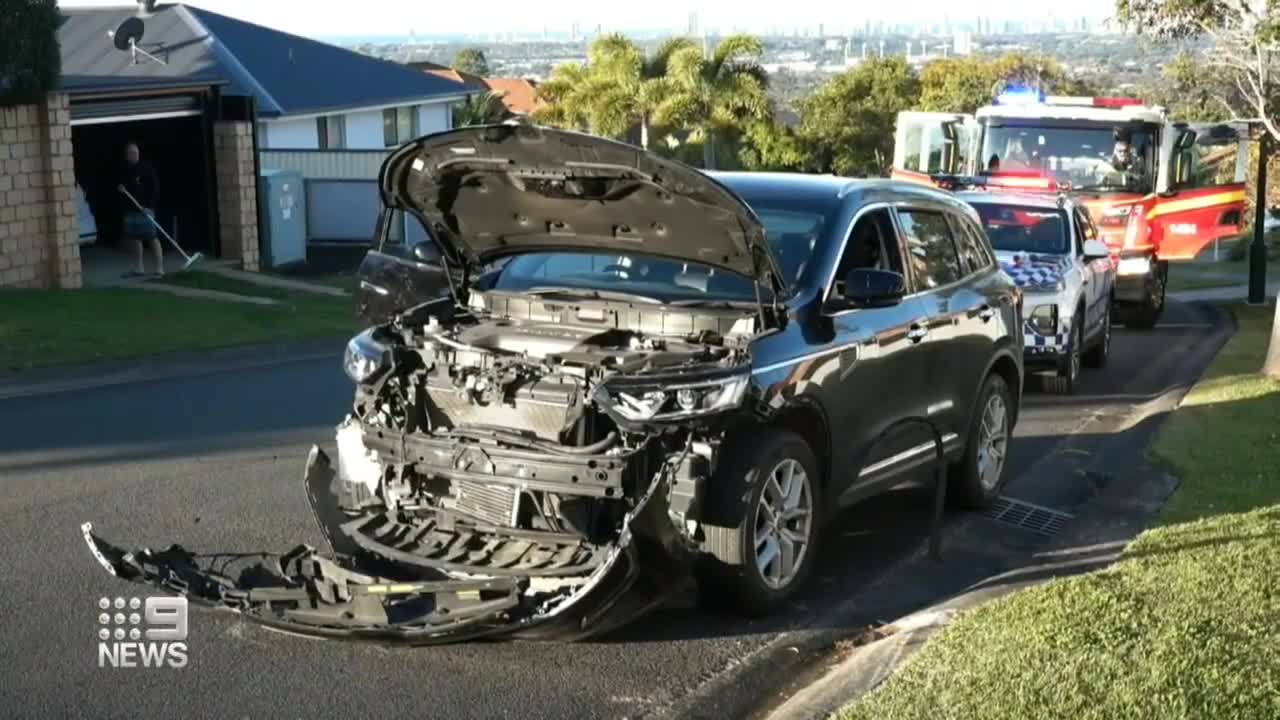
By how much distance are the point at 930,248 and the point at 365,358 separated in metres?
3.37

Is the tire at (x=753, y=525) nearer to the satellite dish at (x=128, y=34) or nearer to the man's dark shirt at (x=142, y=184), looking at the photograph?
the man's dark shirt at (x=142, y=184)

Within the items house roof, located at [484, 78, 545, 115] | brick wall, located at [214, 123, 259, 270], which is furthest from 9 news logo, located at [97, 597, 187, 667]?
house roof, located at [484, 78, 545, 115]

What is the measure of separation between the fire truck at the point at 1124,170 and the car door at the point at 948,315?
38.8ft

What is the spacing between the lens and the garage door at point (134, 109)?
21500 millimetres

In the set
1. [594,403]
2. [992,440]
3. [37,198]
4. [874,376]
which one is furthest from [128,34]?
[594,403]

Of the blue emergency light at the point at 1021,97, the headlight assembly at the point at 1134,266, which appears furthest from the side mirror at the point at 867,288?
the blue emergency light at the point at 1021,97

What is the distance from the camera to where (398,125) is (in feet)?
132

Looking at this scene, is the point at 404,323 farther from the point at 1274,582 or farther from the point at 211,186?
the point at 211,186

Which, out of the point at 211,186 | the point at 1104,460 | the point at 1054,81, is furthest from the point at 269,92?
the point at 1054,81

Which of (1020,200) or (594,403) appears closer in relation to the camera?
(594,403)

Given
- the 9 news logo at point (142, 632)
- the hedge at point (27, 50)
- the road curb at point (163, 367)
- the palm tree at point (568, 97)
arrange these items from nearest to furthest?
1. the 9 news logo at point (142, 632)
2. the road curb at point (163, 367)
3. the hedge at point (27, 50)
4. the palm tree at point (568, 97)

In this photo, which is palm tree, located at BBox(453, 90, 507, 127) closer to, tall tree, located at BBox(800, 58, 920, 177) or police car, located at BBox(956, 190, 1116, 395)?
tall tree, located at BBox(800, 58, 920, 177)

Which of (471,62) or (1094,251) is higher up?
(471,62)

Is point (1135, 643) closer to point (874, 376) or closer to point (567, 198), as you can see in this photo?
point (874, 376)
